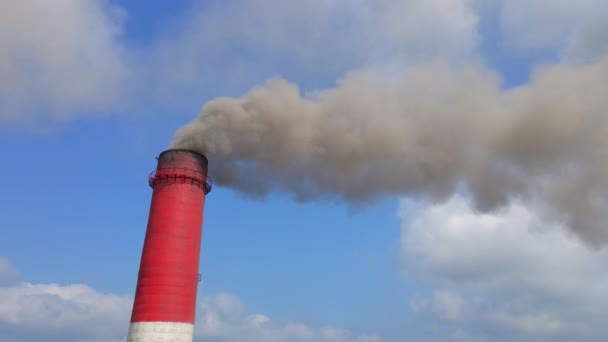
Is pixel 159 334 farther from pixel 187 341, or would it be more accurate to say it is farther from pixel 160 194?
pixel 160 194

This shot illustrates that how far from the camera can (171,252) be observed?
28938mm

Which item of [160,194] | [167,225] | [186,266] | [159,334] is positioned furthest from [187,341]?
[160,194]

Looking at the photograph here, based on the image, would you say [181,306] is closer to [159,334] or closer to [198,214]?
[159,334]

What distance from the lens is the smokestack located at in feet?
90.1

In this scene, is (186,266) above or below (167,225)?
below

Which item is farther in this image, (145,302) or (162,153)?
(162,153)

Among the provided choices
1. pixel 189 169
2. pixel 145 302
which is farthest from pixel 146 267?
pixel 189 169

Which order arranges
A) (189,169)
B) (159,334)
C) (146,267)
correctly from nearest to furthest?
(159,334) → (146,267) → (189,169)

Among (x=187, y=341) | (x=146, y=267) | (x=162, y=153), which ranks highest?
(x=162, y=153)

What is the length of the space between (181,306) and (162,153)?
9.41 m

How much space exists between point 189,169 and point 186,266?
5.80m

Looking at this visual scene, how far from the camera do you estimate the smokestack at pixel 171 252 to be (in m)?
27.5

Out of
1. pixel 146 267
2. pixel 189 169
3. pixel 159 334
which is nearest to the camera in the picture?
pixel 159 334

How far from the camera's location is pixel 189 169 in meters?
30.8
